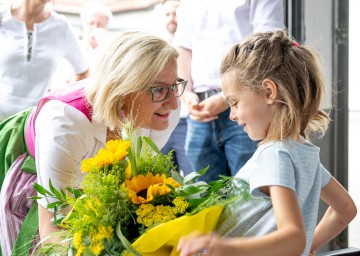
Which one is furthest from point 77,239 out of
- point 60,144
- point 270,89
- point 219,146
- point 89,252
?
point 219,146

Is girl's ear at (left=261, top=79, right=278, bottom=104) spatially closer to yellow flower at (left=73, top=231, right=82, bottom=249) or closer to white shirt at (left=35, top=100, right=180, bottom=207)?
yellow flower at (left=73, top=231, right=82, bottom=249)

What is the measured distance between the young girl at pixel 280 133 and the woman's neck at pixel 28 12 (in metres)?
1.93

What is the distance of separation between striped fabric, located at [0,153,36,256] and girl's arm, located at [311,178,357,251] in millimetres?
944

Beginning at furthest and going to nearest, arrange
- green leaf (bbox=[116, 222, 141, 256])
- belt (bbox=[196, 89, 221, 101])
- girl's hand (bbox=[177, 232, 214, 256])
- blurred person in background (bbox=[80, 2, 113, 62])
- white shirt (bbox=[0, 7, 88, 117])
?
1. blurred person in background (bbox=[80, 2, 113, 62])
2. white shirt (bbox=[0, 7, 88, 117])
3. belt (bbox=[196, 89, 221, 101])
4. green leaf (bbox=[116, 222, 141, 256])
5. girl's hand (bbox=[177, 232, 214, 256])

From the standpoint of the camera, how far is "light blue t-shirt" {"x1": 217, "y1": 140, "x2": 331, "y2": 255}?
1.69 meters

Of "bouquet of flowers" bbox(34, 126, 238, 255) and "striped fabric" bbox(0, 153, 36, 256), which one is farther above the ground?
"bouquet of flowers" bbox(34, 126, 238, 255)

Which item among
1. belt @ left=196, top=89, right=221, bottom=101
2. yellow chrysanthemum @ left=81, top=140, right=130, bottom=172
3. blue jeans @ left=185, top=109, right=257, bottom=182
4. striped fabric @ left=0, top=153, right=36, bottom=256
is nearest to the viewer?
yellow chrysanthemum @ left=81, top=140, right=130, bottom=172

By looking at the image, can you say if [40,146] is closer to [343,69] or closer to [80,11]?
[343,69]

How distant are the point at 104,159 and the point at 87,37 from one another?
283 cm

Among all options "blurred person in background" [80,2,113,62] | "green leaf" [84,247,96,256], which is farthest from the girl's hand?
"blurred person in background" [80,2,113,62]

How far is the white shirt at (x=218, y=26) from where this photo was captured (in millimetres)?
3236

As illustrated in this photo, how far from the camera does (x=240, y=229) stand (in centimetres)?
175

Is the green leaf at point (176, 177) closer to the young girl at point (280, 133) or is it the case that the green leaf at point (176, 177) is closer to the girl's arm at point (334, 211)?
the young girl at point (280, 133)

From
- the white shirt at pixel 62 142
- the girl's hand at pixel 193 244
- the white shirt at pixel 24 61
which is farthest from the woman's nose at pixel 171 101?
the white shirt at pixel 24 61
